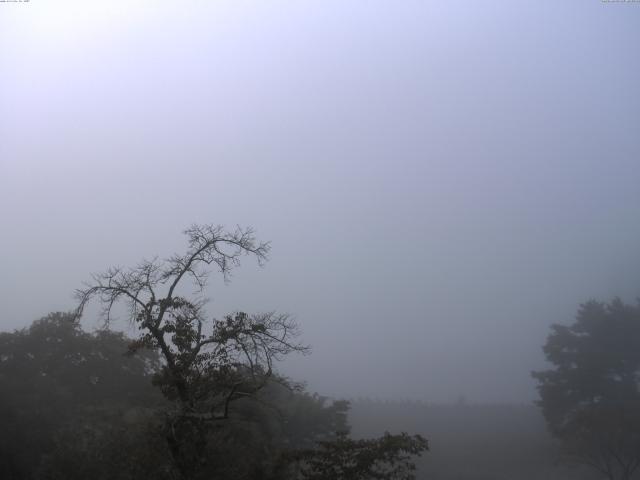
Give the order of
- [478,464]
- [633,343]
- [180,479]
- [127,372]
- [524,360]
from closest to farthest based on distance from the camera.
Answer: [180,479]
[127,372]
[478,464]
[633,343]
[524,360]

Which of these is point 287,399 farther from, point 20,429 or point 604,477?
point 604,477

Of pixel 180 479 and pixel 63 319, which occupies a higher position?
pixel 63 319

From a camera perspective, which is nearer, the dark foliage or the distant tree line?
the distant tree line

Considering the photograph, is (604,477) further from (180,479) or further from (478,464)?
(180,479)

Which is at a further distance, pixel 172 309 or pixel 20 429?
pixel 20 429

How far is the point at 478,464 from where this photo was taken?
1775 inches

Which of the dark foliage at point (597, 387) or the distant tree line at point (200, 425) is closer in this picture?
the distant tree line at point (200, 425)

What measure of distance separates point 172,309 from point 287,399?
97.1 ft

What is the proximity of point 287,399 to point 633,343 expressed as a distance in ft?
138

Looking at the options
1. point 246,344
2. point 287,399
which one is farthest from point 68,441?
point 287,399

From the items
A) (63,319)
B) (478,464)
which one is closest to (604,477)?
(478,464)

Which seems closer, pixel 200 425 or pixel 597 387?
pixel 200 425

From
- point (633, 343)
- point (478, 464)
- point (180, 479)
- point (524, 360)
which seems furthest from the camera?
point (524, 360)

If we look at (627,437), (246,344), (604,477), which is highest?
(246,344)
